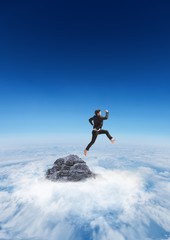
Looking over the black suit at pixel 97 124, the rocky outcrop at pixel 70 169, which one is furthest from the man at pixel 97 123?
the rocky outcrop at pixel 70 169

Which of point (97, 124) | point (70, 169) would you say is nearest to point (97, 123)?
point (97, 124)

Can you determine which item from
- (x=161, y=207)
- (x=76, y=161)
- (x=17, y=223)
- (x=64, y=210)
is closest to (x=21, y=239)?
(x=17, y=223)

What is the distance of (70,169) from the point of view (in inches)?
2304

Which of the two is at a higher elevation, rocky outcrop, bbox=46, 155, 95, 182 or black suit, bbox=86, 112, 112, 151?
black suit, bbox=86, 112, 112, 151

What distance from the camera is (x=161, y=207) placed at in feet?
218

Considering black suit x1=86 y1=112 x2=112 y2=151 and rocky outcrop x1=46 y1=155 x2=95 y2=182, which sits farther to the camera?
rocky outcrop x1=46 y1=155 x2=95 y2=182

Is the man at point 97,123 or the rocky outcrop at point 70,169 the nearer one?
the man at point 97,123

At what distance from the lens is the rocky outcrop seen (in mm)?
57378

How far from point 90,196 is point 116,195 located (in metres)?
12.3

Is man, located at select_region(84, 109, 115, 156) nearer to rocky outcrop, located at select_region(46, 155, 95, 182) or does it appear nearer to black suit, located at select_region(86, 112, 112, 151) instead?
black suit, located at select_region(86, 112, 112, 151)

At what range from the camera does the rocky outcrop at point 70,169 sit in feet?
188

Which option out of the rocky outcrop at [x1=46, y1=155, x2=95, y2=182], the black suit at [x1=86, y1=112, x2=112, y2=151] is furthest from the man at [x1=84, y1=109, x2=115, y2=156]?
the rocky outcrop at [x1=46, y1=155, x2=95, y2=182]

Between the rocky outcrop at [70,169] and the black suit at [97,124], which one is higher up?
the black suit at [97,124]

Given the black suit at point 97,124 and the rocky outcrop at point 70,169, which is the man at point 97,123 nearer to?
the black suit at point 97,124
